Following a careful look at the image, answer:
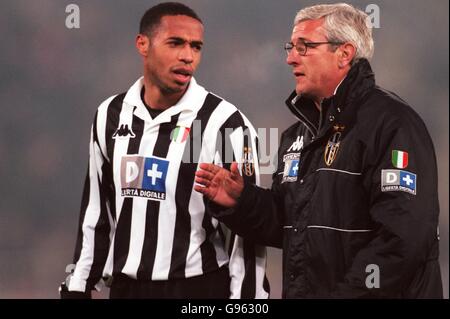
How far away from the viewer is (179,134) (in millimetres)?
2469

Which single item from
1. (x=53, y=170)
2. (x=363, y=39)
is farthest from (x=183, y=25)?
(x=53, y=170)

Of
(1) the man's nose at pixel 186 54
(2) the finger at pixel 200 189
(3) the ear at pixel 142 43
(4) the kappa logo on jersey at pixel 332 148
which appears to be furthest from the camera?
(3) the ear at pixel 142 43

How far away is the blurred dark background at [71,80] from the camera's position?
9.34 ft

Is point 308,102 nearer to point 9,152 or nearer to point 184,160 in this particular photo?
point 184,160

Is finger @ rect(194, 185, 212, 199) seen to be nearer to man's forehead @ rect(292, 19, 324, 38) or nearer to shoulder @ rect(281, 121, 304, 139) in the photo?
shoulder @ rect(281, 121, 304, 139)

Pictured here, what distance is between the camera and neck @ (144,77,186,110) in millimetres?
2516

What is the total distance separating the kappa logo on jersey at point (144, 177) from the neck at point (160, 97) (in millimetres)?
192

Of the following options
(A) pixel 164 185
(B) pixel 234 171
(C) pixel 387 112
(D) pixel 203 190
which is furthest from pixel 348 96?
(A) pixel 164 185

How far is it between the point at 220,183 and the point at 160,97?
1.30ft

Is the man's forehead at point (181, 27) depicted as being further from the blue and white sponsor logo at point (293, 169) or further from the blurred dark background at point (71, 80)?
the blue and white sponsor logo at point (293, 169)

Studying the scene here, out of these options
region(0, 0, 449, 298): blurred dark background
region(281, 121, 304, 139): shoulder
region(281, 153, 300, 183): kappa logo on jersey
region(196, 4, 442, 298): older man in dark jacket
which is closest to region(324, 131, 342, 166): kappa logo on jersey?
region(196, 4, 442, 298): older man in dark jacket

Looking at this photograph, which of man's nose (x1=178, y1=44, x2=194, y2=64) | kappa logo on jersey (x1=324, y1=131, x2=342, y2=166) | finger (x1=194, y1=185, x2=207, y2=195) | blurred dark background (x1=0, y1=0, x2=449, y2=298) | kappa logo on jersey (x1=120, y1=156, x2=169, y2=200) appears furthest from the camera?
blurred dark background (x1=0, y1=0, x2=449, y2=298)

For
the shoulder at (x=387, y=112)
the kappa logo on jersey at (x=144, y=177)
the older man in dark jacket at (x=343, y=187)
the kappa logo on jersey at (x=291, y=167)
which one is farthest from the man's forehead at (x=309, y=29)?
the kappa logo on jersey at (x=144, y=177)
